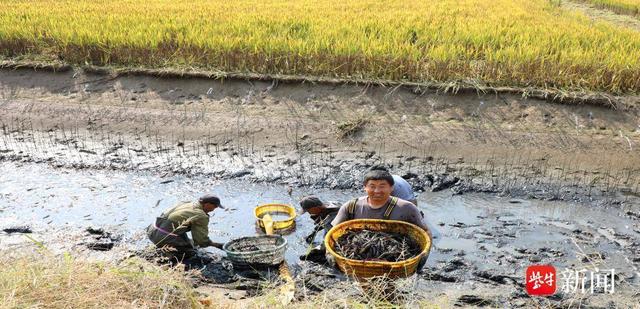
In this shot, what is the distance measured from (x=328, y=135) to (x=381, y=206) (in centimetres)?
362

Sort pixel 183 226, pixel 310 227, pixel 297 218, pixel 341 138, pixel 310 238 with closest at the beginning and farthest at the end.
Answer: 1. pixel 183 226
2. pixel 310 238
3. pixel 310 227
4. pixel 297 218
5. pixel 341 138

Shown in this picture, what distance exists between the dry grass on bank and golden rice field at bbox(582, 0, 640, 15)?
16.6 metres

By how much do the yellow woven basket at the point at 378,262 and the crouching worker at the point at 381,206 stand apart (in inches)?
4.8

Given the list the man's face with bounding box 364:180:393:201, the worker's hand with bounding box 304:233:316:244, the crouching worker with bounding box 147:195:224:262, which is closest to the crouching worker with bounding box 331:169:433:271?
the man's face with bounding box 364:180:393:201

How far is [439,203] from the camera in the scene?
583 cm

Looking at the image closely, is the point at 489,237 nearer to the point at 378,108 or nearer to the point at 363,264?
the point at 363,264

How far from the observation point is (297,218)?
5371 millimetres

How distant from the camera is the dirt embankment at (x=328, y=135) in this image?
646cm

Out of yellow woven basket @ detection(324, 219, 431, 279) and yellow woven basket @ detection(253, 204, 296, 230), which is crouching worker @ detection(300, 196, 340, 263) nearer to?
yellow woven basket @ detection(253, 204, 296, 230)

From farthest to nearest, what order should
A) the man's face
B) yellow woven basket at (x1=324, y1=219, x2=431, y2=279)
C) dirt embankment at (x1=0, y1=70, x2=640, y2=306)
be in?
dirt embankment at (x1=0, y1=70, x2=640, y2=306)
the man's face
yellow woven basket at (x1=324, y1=219, x2=431, y2=279)

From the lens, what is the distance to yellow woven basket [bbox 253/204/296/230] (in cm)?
501

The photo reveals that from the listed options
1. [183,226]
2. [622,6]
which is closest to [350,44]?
[183,226]

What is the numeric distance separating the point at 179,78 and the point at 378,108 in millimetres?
3128

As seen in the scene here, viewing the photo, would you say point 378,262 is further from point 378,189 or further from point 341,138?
point 341,138
